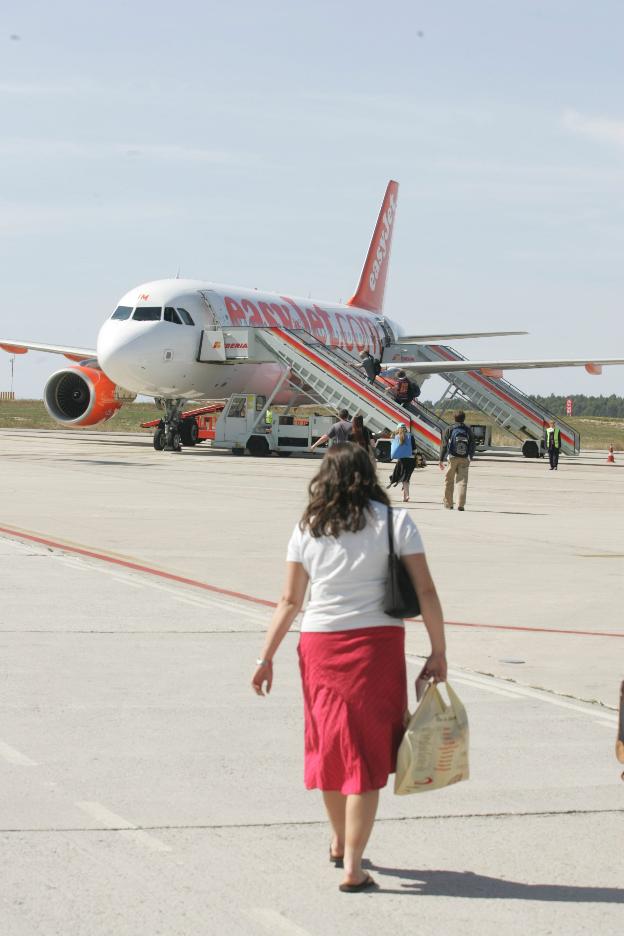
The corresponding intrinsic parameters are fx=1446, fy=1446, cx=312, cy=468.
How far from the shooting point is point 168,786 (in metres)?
6.37

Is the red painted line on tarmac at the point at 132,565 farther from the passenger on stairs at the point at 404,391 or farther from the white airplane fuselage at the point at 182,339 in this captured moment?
the passenger on stairs at the point at 404,391

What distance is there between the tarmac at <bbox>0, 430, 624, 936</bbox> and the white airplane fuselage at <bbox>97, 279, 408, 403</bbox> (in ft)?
76.1

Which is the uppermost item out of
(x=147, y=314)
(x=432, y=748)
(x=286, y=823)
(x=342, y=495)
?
(x=147, y=314)

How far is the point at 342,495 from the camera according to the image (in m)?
5.46

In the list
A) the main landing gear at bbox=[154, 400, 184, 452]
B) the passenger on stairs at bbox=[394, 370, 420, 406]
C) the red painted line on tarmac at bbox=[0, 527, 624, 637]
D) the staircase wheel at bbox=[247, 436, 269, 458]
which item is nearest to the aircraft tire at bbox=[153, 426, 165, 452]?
the main landing gear at bbox=[154, 400, 184, 452]

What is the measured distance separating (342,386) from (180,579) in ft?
89.5

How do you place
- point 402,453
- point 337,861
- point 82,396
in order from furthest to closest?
point 82,396
point 402,453
point 337,861

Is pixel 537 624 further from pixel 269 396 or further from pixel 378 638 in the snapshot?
pixel 269 396

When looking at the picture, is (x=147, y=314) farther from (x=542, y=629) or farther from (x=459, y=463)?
(x=542, y=629)

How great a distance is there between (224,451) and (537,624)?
1283 inches

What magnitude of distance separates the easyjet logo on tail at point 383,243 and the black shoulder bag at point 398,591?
5225cm

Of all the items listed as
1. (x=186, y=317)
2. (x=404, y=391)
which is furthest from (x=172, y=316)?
(x=404, y=391)

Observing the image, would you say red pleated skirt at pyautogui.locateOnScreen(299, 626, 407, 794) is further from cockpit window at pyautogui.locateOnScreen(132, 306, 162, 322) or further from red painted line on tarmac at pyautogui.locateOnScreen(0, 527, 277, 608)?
cockpit window at pyautogui.locateOnScreen(132, 306, 162, 322)

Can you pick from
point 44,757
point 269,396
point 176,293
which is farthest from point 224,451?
point 44,757
